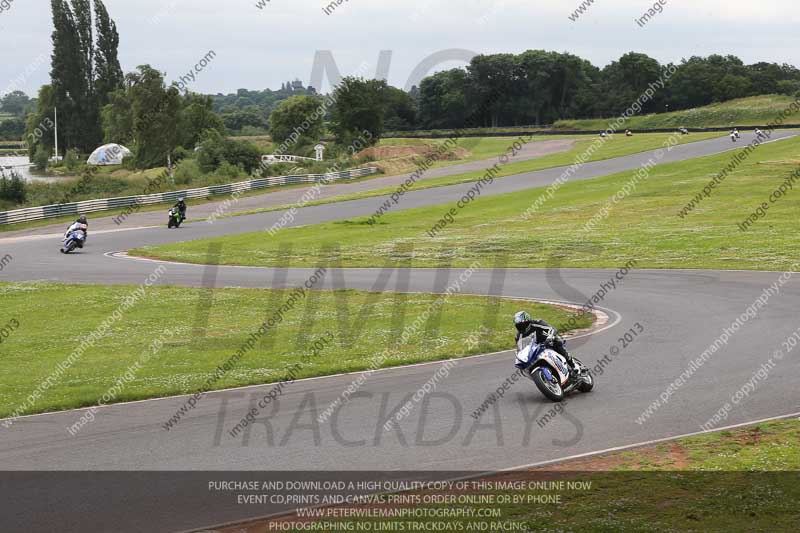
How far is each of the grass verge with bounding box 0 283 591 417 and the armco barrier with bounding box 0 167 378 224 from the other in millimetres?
25230

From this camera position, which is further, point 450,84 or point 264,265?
point 450,84

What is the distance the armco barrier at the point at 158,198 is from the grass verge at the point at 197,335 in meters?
25.2

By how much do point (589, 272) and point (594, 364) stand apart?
47.0ft

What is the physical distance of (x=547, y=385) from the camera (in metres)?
15.6

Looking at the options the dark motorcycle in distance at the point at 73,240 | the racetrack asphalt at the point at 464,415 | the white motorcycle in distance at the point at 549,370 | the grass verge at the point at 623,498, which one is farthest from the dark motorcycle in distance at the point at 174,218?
the grass verge at the point at 623,498

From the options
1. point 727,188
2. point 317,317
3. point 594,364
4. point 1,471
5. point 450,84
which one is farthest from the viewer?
point 450,84

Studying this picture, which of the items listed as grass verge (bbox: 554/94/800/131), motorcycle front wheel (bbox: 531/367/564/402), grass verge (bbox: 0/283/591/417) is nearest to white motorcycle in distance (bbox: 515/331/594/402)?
motorcycle front wheel (bbox: 531/367/564/402)

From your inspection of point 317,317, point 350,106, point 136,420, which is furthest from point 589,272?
point 350,106

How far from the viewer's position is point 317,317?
24906 mm

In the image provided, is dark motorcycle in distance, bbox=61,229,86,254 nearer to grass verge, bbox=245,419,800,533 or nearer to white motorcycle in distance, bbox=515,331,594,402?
white motorcycle in distance, bbox=515,331,594,402

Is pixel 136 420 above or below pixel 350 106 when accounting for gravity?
below

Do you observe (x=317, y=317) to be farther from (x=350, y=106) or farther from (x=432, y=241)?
(x=350, y=106)

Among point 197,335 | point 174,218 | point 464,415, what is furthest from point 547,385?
point 174,218

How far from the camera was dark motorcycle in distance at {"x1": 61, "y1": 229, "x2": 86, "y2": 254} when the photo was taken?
40.8 m
